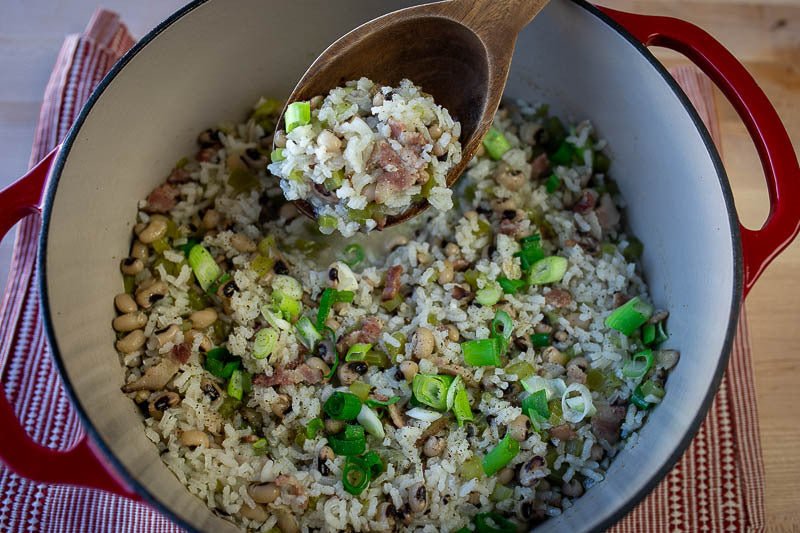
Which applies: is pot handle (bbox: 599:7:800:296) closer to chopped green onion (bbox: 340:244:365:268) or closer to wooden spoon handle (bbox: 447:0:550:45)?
wooden spoon handle (bbox: 447:0:550:45)

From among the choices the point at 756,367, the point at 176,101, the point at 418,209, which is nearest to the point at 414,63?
the point at 418,209

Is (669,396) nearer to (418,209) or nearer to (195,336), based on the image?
(418,209)

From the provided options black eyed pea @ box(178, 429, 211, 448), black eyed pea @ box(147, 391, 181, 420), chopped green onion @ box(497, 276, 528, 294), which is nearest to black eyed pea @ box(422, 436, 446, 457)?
chopped green onion @ box(497, 276, 528, 294)

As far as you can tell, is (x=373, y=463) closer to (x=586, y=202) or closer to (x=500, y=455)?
(x=500, y=455)

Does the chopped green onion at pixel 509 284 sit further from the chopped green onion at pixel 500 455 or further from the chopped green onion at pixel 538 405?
the chopped green onion at pixel 500 455

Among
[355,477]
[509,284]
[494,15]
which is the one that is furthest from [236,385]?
[494,15]
